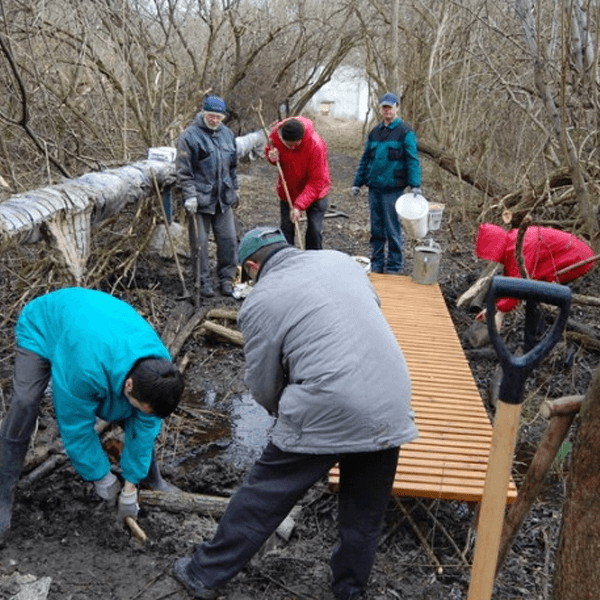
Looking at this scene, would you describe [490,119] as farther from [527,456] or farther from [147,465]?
[147,465]

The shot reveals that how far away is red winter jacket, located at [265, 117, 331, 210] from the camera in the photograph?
646cm

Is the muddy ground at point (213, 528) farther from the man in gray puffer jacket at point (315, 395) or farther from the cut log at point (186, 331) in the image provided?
the man in gray puffer jacket at point (315, 395)

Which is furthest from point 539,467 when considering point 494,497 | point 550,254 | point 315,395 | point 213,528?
point 550,254

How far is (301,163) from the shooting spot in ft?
21.6

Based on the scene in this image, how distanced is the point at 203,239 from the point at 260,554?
12.2 ft

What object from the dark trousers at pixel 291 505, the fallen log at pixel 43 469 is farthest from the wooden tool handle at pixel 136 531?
the fallen log at pixel 43 469

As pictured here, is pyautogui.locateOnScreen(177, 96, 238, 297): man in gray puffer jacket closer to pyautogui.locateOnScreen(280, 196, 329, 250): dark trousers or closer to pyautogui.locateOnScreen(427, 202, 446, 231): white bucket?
pyautogui.locateOnScreen(280, 196, 329, 250): dark trousers

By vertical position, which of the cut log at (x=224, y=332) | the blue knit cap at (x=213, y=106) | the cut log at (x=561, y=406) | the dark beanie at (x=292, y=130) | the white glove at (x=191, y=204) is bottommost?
the cut log at (x=224, y=332)

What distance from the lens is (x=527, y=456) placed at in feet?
14.4

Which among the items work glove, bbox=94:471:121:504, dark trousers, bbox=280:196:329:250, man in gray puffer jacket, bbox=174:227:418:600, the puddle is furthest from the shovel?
man in gray puffer jacket, bbox=174:227:418:600

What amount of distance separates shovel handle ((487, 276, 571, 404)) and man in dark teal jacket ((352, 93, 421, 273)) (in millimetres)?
4462

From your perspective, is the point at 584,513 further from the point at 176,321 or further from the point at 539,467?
the point at 176,321

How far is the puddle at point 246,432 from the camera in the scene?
14.1 ft

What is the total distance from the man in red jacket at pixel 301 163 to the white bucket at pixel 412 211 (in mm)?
784
